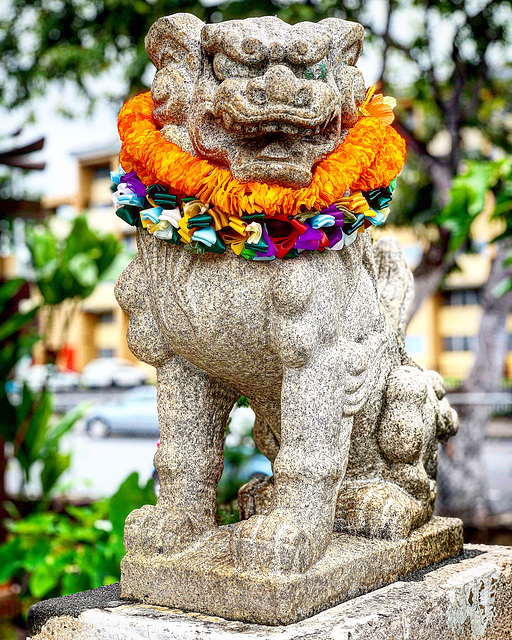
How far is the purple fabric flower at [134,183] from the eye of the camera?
1943 mm

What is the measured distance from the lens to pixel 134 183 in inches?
77.2

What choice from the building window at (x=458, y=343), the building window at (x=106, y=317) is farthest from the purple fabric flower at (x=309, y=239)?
the building window at (x=106, y=317)

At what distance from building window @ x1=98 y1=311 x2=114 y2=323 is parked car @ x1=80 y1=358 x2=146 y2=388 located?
217 cm

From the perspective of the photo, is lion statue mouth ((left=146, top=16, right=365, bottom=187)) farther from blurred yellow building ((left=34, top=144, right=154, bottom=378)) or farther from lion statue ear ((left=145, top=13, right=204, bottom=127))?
blurred yellow building ((left=34, top=144, right=154, bottom=378))

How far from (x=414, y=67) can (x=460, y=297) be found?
53.9 ft

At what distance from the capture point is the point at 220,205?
1.80m

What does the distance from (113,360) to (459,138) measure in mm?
21674

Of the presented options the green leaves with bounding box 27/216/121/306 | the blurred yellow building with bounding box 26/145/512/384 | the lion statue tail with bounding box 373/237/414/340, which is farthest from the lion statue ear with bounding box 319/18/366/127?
the blurred yellow building with bounding box 26/145/512/384

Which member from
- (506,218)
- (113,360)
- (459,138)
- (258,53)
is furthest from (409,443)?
(113,360)

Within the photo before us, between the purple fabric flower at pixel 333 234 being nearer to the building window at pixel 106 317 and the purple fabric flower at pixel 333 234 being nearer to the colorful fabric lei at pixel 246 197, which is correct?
the colorful fabric lei at pixel 246 197

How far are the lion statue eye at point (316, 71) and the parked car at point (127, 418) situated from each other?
13.3m

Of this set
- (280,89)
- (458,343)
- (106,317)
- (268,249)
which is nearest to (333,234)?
(268,249)

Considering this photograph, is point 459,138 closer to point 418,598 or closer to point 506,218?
point 506,218

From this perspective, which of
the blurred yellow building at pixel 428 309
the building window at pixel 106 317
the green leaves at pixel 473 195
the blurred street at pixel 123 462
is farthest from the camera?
the building window at pixel 106 317
